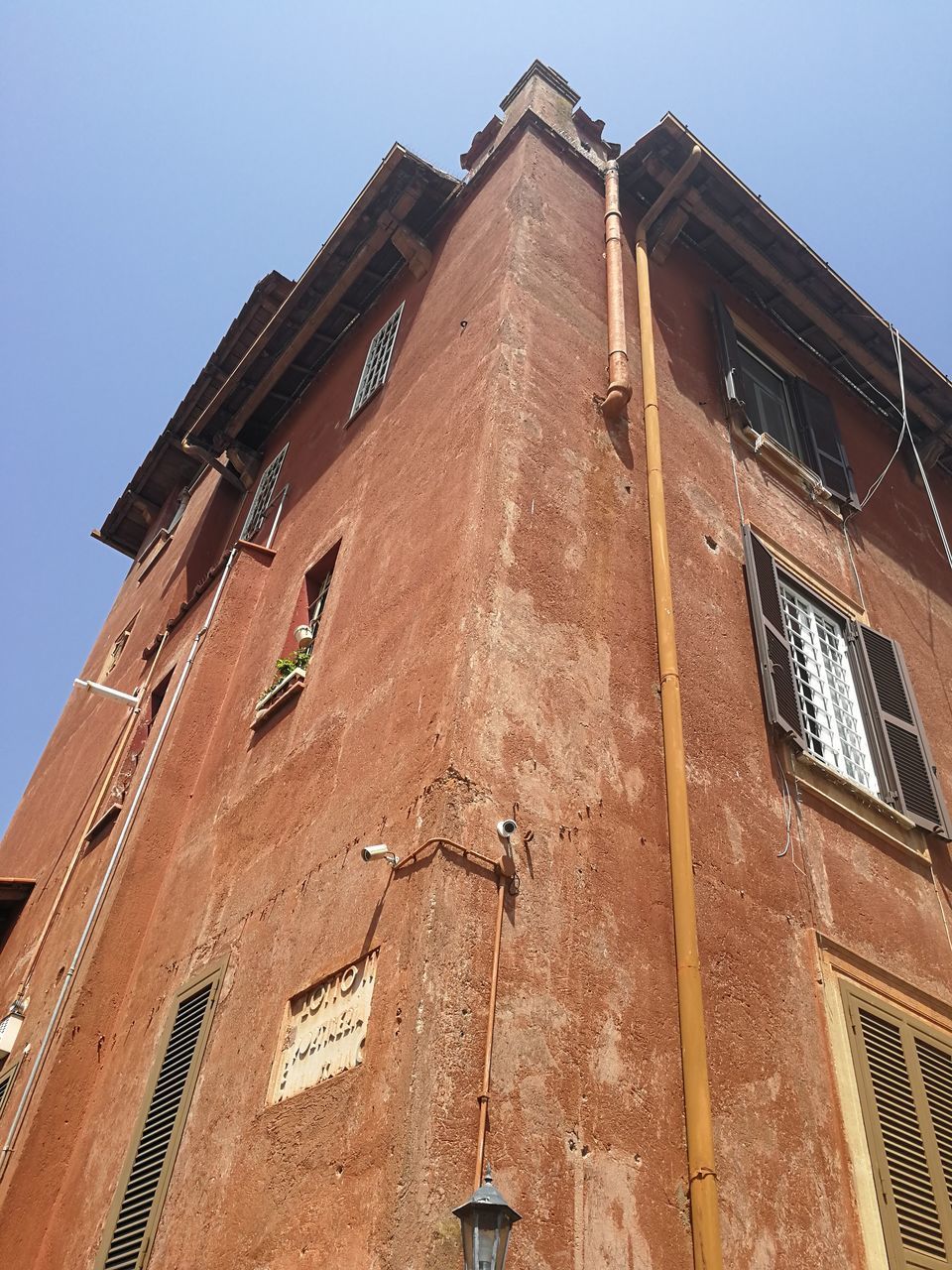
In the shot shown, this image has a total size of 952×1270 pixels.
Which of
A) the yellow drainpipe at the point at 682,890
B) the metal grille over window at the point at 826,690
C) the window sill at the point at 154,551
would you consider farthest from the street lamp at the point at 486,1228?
the window sill at the point at 154,551

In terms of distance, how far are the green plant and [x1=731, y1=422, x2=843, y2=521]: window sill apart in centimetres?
457

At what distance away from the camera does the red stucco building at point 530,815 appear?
4.84 meters

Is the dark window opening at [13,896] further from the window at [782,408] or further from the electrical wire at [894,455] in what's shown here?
the electrical wire at [894,455]

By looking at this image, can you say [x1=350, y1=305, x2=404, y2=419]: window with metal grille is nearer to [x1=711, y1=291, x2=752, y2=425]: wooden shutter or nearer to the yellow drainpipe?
the yellow drainpipe

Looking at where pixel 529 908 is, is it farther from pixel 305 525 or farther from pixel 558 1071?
pixel 305 525

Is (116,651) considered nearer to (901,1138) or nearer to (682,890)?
(682,890)

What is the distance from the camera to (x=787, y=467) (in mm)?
10070

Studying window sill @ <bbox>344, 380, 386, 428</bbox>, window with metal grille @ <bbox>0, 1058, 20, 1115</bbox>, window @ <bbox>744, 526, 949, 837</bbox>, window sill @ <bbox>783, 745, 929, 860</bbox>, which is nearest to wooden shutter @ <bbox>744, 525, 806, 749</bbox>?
window @ <bbox>744, 526, 949, 837</bbox>

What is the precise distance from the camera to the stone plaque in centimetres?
503

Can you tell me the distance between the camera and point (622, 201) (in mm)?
10828

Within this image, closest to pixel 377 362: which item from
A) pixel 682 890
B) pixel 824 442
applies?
pixel 824 442

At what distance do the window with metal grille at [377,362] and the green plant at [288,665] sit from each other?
334cm

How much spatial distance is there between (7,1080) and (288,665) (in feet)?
13.0

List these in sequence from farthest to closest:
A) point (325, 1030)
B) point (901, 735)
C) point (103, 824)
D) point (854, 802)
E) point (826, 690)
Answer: point (103, 824)
point (826, 690)
point (901, 735)
point (854, 802)
point (325, 1030)
